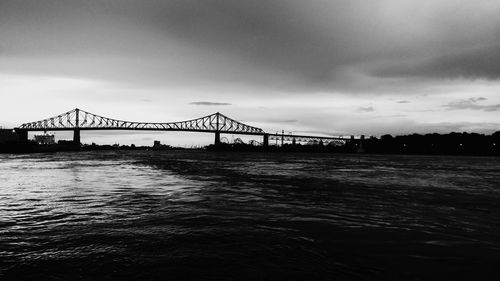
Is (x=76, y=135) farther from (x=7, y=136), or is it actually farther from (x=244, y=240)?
(x=244, y=240)

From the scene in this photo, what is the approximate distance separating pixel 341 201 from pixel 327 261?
21.9ft

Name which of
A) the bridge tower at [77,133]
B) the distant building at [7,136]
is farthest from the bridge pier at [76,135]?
the distant building at [7,136]

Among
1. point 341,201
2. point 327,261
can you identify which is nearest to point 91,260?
point 327,261

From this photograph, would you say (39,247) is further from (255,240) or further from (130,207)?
(130,207)

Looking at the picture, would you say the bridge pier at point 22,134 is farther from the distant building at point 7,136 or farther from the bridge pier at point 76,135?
Result: the bridge pier at point 76,135

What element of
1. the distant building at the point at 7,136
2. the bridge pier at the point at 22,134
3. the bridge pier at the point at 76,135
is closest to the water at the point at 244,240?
the distant building at the point at 7,136

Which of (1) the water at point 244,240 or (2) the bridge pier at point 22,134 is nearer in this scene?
(1) the water at point 244,240

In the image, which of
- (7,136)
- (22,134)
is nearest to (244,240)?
(7,136)

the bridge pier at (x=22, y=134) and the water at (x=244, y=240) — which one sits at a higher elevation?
the bridge pier at (x=22, y=134)

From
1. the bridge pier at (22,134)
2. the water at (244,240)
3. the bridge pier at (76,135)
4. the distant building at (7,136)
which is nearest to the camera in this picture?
the water at (244,240)

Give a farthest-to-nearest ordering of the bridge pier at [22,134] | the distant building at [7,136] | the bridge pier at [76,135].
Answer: the bridge pier at [76,135], the bridge pier at [22,134], the distant building at [7,136]

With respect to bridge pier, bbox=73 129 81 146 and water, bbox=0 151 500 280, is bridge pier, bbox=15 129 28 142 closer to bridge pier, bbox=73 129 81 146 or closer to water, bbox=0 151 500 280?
bridge pier, bbox=73 129 81 146

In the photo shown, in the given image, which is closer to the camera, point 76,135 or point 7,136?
point 7,136

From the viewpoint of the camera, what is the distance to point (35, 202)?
10.1m
